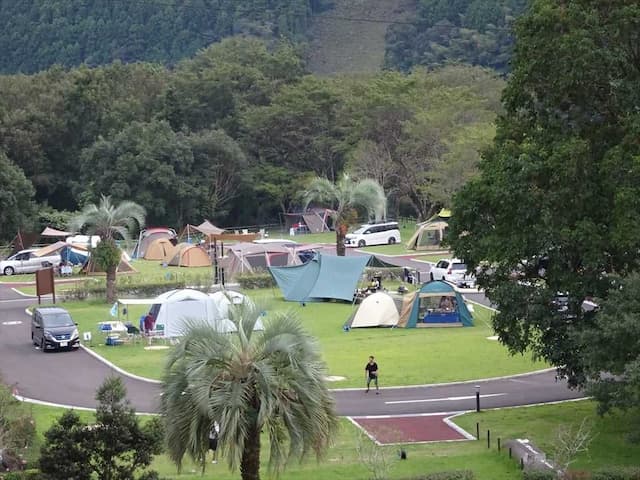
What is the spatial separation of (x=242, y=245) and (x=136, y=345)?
49.9ft

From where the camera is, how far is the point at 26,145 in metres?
68.0

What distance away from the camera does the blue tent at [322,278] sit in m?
38.4

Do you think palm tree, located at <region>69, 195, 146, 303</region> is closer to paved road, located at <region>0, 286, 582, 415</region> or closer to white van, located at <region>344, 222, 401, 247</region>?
paved road, located at <region>0, 286, 582, 415</region>

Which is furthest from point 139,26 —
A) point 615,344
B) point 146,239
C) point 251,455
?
point 251,455

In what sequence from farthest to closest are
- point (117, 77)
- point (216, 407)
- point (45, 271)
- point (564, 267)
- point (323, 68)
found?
point (323, 68) < point (117, 77) < point (45, 271) < point (564, 267) < point (216, 407)

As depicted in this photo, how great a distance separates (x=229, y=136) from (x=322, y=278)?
114 ft

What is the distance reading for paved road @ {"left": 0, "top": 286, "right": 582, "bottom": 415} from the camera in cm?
2366

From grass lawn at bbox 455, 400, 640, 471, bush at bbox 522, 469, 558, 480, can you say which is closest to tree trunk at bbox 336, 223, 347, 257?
grass lawn at bbox 455, 400, 640, 471

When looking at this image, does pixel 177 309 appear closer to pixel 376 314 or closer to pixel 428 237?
pixel 376 314

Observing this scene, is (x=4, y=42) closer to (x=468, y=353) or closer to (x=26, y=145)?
(x=26, y=145)

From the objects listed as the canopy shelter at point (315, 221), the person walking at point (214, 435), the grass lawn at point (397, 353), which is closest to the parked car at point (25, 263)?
the grass lawn at point (397, 353)

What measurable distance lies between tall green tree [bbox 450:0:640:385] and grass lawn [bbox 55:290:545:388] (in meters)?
5.58

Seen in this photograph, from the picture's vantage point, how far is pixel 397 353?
96.3ft

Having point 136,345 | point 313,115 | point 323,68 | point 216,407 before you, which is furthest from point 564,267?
point 323,68
